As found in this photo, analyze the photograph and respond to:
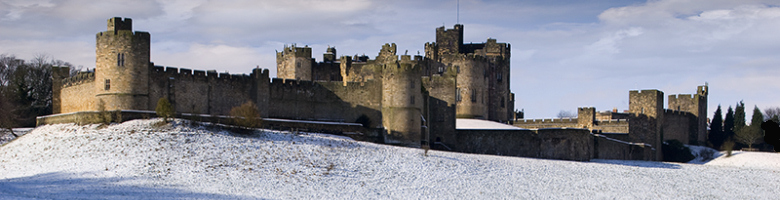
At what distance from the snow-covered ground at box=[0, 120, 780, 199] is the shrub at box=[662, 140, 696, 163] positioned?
25200 millimetres

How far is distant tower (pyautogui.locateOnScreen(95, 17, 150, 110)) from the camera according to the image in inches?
1652

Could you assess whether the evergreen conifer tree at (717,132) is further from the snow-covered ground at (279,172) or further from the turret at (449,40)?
the snow-covered ground at (279,172)

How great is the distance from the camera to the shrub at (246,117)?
41188 mm

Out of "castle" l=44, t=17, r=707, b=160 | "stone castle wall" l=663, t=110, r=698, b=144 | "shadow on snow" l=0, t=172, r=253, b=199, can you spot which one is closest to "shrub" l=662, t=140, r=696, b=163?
"stone castle wall" l=663, t=110, r=698, b=144

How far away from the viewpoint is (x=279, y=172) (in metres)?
35.0

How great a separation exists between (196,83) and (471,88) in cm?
2437

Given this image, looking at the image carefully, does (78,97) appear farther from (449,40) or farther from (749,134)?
(749,134)

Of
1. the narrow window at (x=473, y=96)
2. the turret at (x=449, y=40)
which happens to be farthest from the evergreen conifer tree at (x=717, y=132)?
the narrow window at (x=473, y=96)

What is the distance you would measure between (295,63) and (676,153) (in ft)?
106

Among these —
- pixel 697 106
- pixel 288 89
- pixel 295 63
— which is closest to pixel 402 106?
pixel 288 89

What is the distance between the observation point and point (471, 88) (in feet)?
210

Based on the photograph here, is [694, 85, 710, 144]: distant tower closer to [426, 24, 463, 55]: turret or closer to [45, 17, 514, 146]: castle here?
[426, 24, 463, 55]: turret

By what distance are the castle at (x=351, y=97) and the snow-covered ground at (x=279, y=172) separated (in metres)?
3.08

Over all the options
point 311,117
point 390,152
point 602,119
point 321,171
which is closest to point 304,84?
point 311,117
